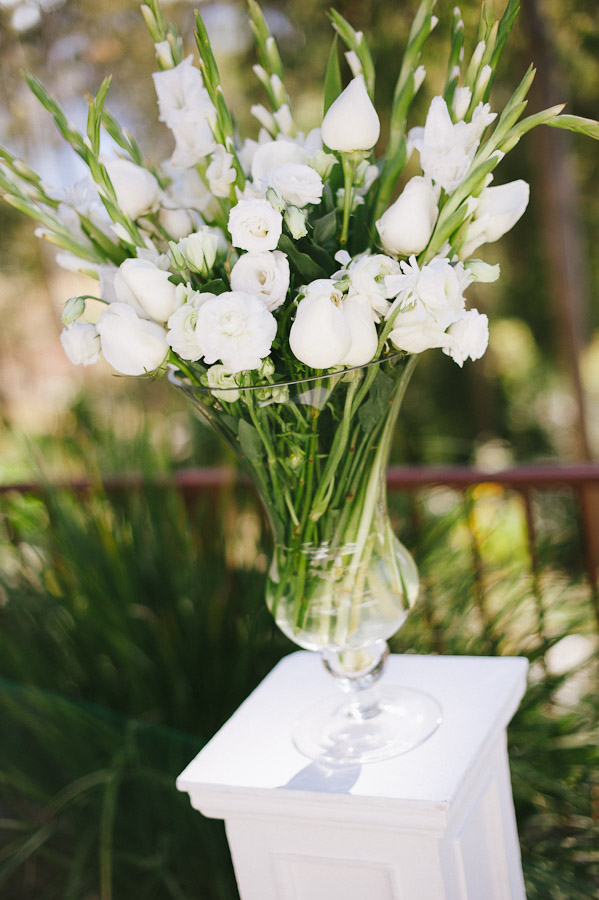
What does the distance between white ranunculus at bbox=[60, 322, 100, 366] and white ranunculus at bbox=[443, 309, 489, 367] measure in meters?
0.36

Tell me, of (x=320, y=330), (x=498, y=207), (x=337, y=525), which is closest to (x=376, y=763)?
(x=337, y=525)

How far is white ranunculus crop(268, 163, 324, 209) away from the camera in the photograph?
0.78 m

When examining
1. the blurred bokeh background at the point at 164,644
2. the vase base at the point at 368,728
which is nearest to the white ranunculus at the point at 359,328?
the vase base at the point at 368,728

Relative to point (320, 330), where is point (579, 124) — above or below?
above

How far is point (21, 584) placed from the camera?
185 cm

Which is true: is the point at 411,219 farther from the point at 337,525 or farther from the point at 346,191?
the point at 337,525

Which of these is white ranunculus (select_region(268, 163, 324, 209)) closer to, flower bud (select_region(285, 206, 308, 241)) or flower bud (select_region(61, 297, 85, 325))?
flower bud (select_region(285, 206, 308, 241))

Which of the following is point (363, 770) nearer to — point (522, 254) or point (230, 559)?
point (230, 559)

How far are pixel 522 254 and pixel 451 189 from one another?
6.14 meters

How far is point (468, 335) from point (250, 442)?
245 millimetres

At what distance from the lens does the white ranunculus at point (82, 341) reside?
2.79ft

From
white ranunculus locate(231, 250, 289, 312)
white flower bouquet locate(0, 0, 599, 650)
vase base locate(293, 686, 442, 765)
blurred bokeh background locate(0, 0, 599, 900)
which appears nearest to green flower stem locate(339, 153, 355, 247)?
white flower bouquet locate(0, 0, 599, 650)

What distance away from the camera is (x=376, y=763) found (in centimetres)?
91

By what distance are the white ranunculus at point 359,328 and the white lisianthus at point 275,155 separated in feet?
0.62
